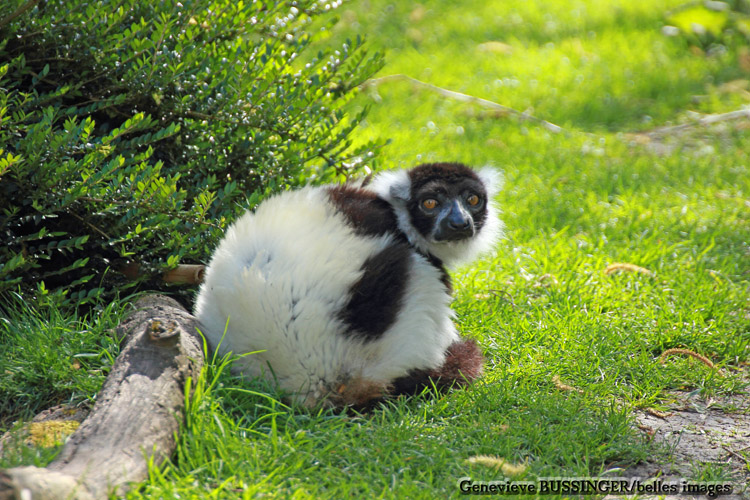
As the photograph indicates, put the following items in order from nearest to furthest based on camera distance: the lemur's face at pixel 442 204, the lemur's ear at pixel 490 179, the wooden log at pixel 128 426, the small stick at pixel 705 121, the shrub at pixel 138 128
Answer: the wooden log at pixel 128 426, the shrub at pixel 138 128, the lemur's face at pixel 442 204, the lemur's ear at pixel 490 179, the small stick at pixel 705 121

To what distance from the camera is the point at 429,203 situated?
3.83 metres

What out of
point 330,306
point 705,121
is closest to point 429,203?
point 330,306

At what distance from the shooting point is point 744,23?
9.12m

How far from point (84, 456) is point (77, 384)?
828mm

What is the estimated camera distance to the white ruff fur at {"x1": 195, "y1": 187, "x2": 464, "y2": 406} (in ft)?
10.1

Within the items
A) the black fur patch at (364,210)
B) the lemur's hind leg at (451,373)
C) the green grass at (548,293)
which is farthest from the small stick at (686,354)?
the black fur patch at (364,210)

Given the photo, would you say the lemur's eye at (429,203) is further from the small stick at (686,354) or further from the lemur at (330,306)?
the small stick at (686,354)

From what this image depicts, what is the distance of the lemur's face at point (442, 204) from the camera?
149 inches

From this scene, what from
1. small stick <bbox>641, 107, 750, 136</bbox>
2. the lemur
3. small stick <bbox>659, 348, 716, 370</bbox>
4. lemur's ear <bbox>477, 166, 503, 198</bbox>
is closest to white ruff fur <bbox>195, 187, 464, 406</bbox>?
the lemur

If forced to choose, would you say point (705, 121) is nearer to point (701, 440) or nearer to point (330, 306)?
point (701, 440)

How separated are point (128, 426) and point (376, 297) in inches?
45.5

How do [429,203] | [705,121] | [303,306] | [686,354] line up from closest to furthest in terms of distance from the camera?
1. [303,306]
2. [429,203]
3. [686,354]
4. [705,121]

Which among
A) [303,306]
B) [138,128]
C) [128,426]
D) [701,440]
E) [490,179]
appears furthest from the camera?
[490,179]

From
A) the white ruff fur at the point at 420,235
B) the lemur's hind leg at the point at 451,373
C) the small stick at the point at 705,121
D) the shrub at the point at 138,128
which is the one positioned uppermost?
the shrub at the point at 138,128
